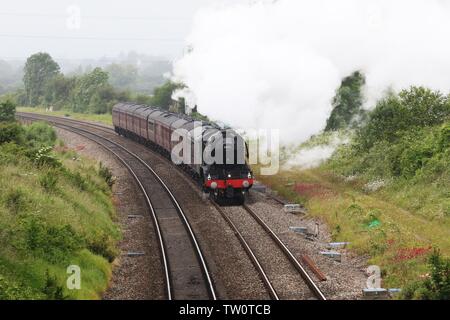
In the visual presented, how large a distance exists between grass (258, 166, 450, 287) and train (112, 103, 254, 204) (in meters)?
3.20

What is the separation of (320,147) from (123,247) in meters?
19.9

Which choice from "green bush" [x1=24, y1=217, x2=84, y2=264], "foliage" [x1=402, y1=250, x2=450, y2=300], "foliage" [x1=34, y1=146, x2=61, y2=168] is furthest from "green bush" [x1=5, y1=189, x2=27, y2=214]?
"foliage" [x1=402, y1=250, x2=450, y2=300]

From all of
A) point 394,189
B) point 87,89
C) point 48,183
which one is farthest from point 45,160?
point 87,89

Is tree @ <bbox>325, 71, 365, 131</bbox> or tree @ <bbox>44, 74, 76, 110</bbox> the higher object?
tree @ <bbox>44, 74, 76, 110</bbox>

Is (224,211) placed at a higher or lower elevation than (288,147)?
lower

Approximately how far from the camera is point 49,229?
55.3ft

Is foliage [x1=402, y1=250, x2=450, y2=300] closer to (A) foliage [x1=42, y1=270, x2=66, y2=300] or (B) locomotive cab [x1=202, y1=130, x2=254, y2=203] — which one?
(A) foliage [x1=42, y1=270, x2=66, y2=300]

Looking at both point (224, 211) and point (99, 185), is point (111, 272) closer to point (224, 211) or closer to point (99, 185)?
point (224, 211)

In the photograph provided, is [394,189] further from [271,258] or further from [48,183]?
[48,183]

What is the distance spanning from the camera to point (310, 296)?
15.4 m

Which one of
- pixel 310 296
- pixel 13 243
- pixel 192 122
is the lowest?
pixel 310 296

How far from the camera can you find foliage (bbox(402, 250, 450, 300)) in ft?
45.9

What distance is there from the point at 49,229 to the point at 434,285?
1112 centimetres

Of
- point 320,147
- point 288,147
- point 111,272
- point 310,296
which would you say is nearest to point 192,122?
point 288,147
